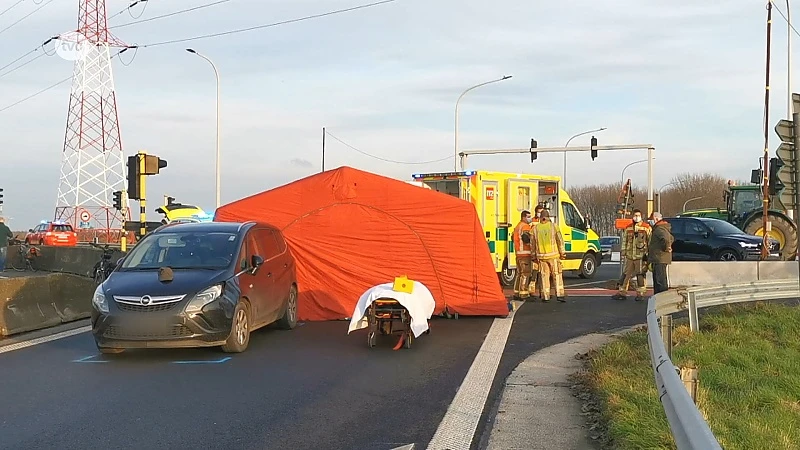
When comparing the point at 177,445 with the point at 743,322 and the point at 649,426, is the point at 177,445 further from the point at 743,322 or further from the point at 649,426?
the point at 743,322

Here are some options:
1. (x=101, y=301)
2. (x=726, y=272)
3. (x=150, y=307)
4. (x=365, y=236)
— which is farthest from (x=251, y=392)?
(x=726, y=272)

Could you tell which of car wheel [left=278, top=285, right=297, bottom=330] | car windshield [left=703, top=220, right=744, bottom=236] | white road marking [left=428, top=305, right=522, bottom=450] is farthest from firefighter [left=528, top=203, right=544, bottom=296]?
car windshield [left=703, top=220, right=744, bottom=236]

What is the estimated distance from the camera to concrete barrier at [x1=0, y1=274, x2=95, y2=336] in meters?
11.6

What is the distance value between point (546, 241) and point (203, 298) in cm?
819

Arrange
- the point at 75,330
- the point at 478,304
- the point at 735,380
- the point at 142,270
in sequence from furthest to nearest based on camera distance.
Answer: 1. the point at 478,304
2. the point at 75,330
3. the point at 142,270
4. the point at 735,380

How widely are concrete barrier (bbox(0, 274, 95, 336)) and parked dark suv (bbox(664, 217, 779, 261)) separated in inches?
625

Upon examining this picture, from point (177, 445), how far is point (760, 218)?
23.2 meters

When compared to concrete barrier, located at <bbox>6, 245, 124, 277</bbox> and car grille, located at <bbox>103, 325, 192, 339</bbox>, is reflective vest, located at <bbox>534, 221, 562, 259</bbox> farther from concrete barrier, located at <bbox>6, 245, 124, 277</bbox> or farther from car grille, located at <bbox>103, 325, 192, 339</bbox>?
concrete barrier, located at <bbox>6, 245, 124, 277</bbox>

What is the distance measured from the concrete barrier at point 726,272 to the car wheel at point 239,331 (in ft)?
31.4

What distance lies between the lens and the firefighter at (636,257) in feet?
54.0

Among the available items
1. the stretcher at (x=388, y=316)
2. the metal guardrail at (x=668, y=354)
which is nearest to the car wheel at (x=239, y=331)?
the stretcher at (x=388, y=316)

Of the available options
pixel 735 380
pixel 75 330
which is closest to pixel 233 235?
pixel 75 330

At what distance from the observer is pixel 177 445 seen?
5.88 metres

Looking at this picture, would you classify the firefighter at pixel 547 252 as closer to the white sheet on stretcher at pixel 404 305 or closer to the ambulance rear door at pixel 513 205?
the ambulance rear door at pixel 513 205
